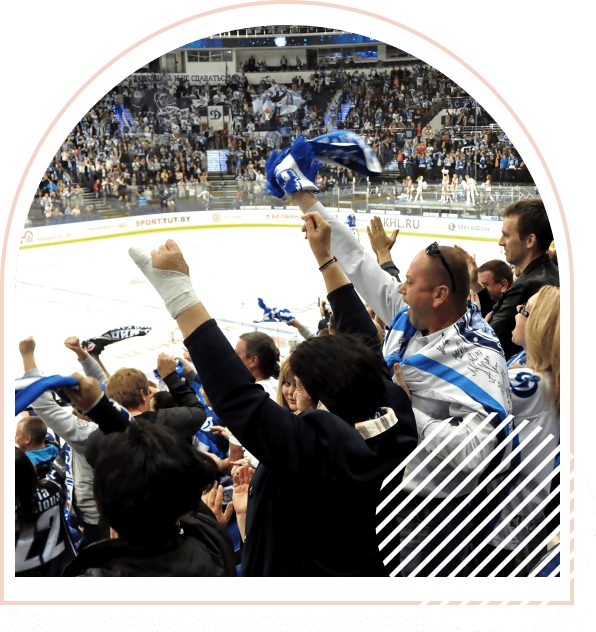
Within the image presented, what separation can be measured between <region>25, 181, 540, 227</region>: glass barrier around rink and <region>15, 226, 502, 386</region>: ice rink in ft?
2.61

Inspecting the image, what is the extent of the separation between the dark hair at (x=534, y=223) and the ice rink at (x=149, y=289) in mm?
4291

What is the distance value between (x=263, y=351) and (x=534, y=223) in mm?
1262

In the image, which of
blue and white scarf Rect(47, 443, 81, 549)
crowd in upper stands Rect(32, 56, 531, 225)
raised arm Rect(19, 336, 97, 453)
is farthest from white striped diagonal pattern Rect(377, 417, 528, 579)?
crowd in upper stands Rect(32, 56, 531, 225)

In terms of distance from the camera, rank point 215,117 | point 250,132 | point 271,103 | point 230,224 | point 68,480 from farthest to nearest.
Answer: point 271,103, point 250,132, point 215,117, point 230,224, point 68,480

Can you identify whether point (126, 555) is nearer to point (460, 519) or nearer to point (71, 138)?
point (460, 519)

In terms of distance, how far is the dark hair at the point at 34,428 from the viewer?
2.53 meters

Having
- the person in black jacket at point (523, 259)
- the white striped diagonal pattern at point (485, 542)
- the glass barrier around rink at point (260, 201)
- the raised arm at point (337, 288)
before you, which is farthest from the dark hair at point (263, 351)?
the glass barrier around rink at point (260, 201)

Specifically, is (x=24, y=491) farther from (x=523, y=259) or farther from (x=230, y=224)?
(x=230, y=224)

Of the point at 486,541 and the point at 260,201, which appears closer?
the point at 486,541

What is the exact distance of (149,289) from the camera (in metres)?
11.1

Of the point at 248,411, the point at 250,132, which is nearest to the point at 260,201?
the point at 250,132

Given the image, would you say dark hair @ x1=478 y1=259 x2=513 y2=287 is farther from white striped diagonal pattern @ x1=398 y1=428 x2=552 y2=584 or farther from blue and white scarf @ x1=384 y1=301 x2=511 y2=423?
white striped diagonal pattern @ x1=398 y1=428 x2=552 y2=584

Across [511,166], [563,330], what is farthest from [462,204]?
[563,330]

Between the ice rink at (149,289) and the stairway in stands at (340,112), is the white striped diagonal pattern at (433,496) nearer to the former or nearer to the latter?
the ice rink at (149,289)
